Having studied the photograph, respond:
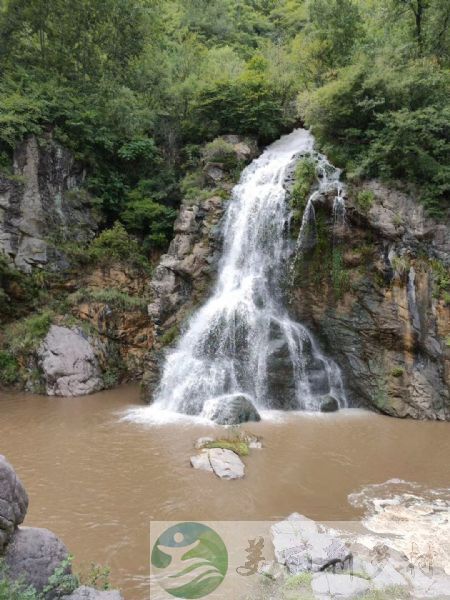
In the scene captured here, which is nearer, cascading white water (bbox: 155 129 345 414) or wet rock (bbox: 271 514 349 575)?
wet rock (bbox: 271 514 349 575)

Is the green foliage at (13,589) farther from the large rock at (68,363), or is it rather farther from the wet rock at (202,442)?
the large rock at (68,363)

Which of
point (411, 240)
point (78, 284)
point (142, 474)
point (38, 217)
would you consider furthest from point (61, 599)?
point (38, 217)

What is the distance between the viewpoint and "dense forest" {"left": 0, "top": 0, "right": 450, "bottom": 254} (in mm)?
13461

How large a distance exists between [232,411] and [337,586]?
6447 mm

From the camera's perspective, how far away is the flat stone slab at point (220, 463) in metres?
8.47

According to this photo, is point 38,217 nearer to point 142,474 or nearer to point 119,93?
point 119,93

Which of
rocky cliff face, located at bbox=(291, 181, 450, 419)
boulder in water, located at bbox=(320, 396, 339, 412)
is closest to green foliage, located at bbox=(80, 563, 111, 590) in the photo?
boulder in water, located at bbox=(320, 396, 339, 412)

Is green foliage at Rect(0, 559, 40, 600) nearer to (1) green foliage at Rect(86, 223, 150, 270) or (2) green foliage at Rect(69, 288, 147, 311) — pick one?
(2) green foliage at Rect(69, 288, 147, 311)

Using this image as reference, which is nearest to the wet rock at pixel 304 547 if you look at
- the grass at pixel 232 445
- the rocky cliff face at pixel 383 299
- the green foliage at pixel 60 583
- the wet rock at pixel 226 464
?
the wet rock at pixel 226 464

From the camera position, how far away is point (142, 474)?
8461mm

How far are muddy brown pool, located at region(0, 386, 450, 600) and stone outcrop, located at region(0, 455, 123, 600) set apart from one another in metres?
1.19

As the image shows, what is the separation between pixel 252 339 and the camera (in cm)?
1324

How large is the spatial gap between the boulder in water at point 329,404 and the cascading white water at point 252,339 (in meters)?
0.18

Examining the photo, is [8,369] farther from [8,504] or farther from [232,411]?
[8,504]
